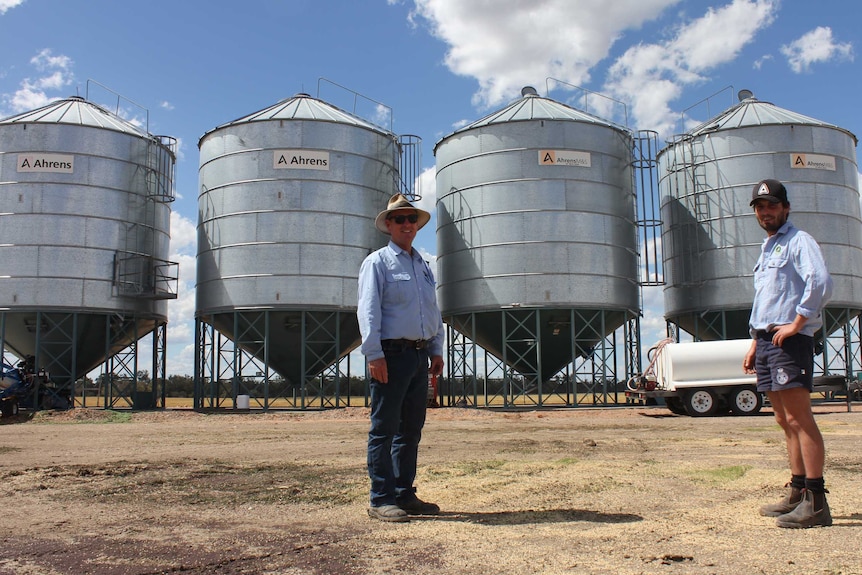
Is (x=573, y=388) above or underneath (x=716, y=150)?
underneath

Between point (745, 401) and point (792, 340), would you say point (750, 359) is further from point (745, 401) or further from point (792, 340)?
point (745, 401)

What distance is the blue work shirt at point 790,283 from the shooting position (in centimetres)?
460

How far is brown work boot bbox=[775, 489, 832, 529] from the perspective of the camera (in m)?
4.29

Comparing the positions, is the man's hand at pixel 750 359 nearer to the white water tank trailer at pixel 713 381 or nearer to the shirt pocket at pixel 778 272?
the shirt pocket at pixel 778 272

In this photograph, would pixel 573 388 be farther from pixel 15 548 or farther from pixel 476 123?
pixel 15 548

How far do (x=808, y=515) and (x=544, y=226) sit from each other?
2066 cm

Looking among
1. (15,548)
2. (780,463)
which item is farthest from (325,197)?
(15,548)

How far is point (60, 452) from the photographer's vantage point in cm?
999

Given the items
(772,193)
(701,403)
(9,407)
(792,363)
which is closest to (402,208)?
(772,193)

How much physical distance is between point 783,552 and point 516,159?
878 inches

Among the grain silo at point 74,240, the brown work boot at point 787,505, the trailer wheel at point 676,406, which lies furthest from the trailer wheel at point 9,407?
the brown work boot at point 787,505

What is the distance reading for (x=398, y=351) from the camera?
17.1ft

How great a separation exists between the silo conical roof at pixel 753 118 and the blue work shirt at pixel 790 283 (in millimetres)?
24136

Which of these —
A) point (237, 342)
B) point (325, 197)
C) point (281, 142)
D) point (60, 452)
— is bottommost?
point (60, 452)
